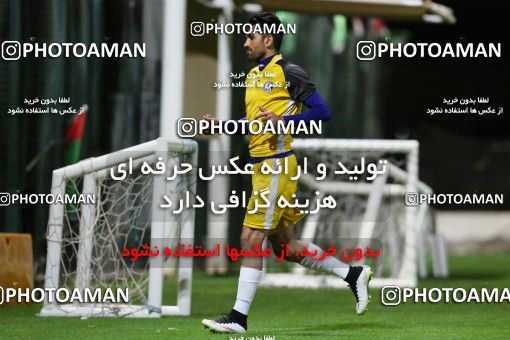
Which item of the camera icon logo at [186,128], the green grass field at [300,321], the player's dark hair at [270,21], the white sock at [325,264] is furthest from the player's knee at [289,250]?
the camera icon logo at [186,128]

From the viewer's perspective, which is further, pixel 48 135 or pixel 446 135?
pixel 446 135

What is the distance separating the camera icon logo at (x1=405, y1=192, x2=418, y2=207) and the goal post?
7.04 feet

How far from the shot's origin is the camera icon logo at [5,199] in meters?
8.55

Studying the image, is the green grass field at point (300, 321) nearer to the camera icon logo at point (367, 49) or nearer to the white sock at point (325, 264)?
the white sock at point (325, 264)

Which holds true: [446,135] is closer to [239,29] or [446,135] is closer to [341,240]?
[341,240]

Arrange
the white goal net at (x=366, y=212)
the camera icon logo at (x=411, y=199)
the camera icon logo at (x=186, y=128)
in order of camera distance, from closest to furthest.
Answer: the camera icon logo at (x=186, y=128) → the camera icon logo at (x=411, y=199) → the white goal net at (x=366, y=212)

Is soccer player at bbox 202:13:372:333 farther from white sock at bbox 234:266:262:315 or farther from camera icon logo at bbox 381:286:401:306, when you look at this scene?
camera icon logo at bbox 381:286:401:306

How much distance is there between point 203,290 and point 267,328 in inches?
116

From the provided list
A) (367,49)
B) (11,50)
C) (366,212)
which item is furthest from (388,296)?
(11,50)

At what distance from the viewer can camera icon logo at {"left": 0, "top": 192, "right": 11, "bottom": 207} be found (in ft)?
28.1

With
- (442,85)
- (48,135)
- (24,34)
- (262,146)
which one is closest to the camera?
(262,146)

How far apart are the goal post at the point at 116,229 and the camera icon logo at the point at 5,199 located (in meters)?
0.76

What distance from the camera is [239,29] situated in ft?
26.3

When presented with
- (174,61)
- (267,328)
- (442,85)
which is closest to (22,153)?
(174,61)
